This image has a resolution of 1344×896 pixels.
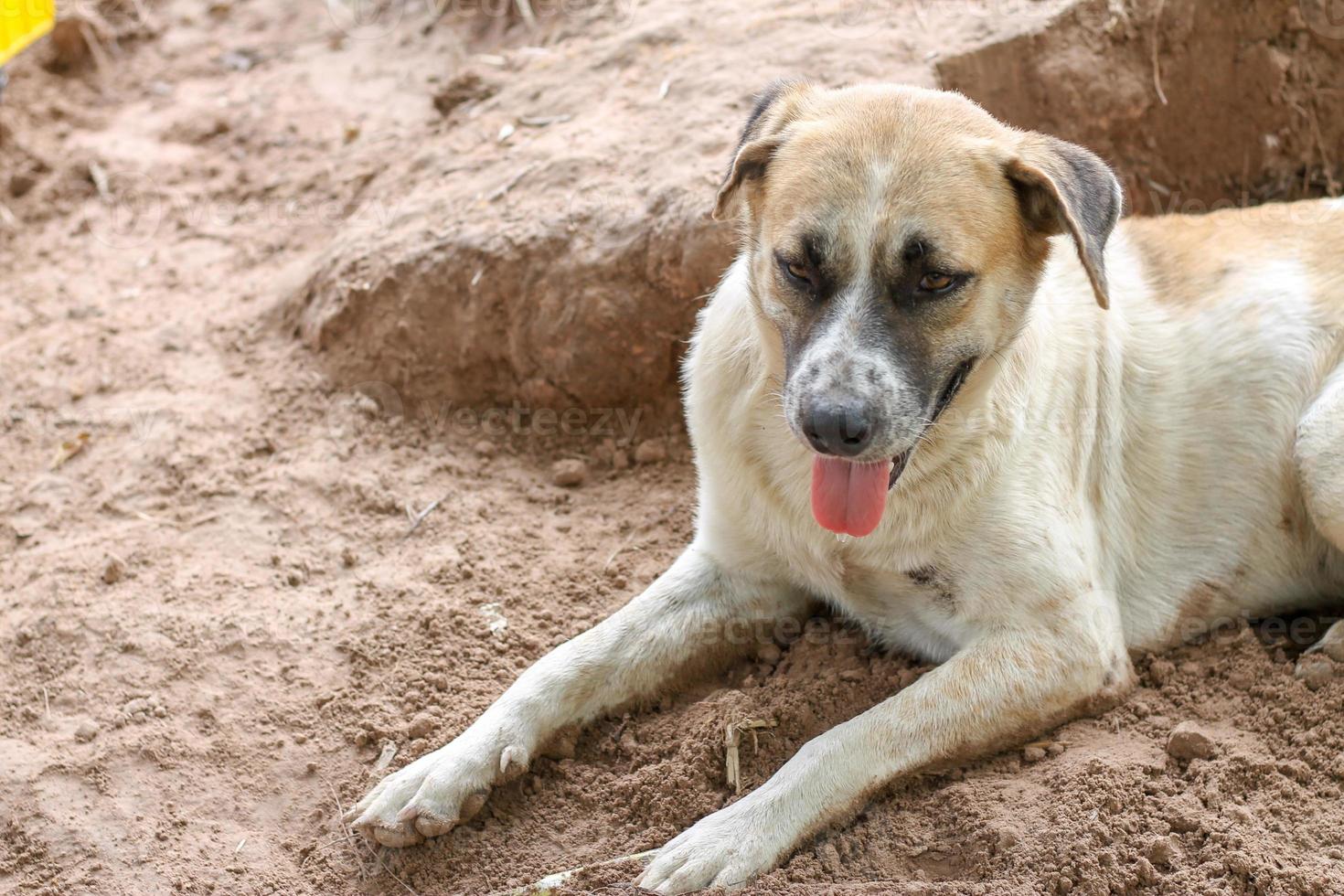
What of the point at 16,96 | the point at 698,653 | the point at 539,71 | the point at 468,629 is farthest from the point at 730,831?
the point at 16,96

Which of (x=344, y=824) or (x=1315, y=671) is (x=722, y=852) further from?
(x=1315, y=671)

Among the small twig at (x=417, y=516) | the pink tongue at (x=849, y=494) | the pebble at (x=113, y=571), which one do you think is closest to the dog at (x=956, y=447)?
the pink tongue at (x=849, y=494)

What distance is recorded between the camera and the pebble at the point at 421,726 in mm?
3631

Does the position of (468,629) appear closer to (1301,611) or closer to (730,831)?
(730,831)

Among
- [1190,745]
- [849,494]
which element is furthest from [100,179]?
[1190,745]

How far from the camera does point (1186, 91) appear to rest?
5.23 metres

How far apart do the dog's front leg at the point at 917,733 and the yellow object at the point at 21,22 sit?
6020mm

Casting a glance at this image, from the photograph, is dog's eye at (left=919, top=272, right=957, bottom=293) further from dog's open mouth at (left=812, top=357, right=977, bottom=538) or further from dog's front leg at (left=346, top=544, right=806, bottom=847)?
dog's front leg at (left=346, top=544, right=806, bottom=847)

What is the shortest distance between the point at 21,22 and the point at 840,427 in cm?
615

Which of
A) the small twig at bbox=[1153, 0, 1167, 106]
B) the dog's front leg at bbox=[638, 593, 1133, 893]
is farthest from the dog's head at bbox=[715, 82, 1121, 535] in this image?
the small twig at bbox=[1153, 0, 1167, 106]

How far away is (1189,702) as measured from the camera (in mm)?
3562

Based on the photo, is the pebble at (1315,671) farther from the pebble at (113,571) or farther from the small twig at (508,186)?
the pebble at (113,571)

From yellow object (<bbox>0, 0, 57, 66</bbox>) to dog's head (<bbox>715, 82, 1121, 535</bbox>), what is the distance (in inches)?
213

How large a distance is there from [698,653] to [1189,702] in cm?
136
